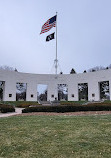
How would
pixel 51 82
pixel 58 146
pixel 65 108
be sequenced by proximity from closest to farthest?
pixel 58 146, pixel 65 108, pixel 51 82

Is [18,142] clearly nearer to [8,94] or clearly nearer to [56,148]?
[56,148]

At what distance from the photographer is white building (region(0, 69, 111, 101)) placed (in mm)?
30734

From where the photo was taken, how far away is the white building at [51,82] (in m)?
30.7

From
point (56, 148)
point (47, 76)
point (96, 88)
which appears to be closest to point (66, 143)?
point (56, 148)

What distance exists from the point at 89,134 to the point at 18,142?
2058 mm

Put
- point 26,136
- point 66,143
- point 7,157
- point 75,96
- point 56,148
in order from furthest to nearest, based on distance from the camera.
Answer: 1. point 75,96
2. point 26,136
3. point 66,143
4. point 56,148
5. point 7,157

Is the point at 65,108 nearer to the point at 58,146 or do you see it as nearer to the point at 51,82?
the point at 58,146

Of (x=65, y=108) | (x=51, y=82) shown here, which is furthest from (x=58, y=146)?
(x=51, y=82)

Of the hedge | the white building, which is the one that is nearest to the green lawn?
the hedge

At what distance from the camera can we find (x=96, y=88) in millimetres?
31109

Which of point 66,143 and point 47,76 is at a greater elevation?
point 47,76

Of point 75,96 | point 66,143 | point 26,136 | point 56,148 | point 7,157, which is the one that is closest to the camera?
point 7,157

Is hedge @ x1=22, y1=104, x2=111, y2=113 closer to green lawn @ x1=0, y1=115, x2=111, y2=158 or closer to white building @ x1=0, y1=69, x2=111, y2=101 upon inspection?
green lawn @ x1=0, y1=115, x2=111, y2=158

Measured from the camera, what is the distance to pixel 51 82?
34.9 m
